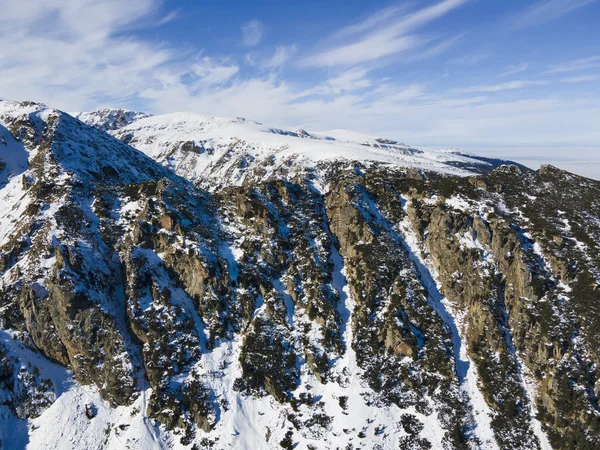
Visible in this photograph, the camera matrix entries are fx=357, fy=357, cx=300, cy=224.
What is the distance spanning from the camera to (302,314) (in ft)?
202

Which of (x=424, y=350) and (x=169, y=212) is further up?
(x=169, y=212)

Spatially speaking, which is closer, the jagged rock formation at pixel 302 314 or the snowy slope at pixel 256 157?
the jagged rock formation at pixel 302 314

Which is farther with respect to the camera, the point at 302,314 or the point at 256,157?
the point at 256,157

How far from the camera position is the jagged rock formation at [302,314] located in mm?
48969

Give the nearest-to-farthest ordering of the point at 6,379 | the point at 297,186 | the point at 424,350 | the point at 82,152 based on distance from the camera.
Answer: the point at 6,379
the point at 424,350
the point at 297,186
the point at 82,152

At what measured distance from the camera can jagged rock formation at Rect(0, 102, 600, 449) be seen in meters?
49.0

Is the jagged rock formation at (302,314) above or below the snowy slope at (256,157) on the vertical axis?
below

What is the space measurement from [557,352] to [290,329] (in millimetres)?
39351

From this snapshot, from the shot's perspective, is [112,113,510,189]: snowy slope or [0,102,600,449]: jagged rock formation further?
[112,113,510,189]: snowy slope

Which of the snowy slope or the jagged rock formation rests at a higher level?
the snowy slope

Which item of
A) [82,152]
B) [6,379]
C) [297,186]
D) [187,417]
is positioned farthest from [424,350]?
[82,152]

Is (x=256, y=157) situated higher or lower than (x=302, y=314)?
higher

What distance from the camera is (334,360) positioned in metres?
56.3

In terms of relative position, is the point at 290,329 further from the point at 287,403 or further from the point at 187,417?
the point at 187,417
